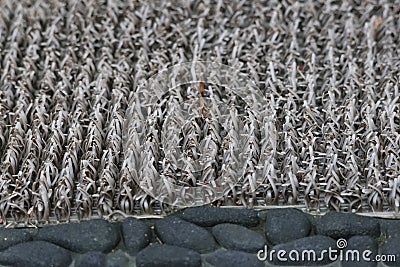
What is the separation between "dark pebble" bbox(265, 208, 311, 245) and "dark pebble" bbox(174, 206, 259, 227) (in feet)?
0.13

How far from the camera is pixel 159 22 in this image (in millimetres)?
2477

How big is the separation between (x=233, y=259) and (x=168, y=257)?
14 cm

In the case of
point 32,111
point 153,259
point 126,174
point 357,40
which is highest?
point 357,40

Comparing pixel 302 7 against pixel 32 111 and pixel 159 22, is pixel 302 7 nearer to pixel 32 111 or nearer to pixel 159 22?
pixel 159 22

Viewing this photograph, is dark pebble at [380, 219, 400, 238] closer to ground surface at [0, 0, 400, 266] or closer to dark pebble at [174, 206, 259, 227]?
ground surface at [0, 0, 400, 266]

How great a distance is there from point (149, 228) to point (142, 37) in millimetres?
799

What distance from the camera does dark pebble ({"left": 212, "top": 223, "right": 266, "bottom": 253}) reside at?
1.75 m

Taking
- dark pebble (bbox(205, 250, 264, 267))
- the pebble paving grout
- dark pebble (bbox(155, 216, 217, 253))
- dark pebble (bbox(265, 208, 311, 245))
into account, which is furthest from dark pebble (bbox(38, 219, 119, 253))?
dark pebble (bbox(265, 208, 311, 245))

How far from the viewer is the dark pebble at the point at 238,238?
1.75 metres

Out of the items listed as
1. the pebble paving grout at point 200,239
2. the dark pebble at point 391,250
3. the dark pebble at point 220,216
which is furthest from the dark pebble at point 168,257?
the dark pebble at point 391,250

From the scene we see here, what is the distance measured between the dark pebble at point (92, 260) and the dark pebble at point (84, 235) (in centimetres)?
2

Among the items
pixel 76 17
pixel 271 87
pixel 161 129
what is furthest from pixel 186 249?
pixel 76 17

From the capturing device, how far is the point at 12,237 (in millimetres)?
1802

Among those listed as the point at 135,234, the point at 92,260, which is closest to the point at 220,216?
the point at 135,234
